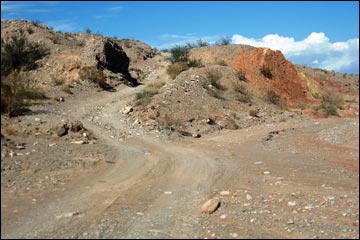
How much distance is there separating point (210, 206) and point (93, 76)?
23.2 metres

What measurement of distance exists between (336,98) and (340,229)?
33422 millimetres

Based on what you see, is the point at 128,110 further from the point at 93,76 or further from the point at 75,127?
the point at 93,76

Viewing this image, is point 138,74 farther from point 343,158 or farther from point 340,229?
point 340,229

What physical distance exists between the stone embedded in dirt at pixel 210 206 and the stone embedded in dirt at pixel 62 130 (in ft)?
25.1

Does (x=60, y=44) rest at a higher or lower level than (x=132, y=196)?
higher

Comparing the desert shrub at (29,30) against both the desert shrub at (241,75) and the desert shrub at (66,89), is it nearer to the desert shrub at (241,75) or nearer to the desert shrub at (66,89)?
the desert shrub at (66,89)

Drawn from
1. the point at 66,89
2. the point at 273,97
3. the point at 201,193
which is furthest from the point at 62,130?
the point at 273,97

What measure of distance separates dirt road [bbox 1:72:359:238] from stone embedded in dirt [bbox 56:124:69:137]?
52.9 inches

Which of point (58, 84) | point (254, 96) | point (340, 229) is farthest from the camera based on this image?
point (254, 96)

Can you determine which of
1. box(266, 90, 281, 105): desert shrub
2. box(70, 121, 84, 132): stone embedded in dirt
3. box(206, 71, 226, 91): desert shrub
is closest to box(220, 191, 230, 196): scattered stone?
box(70, 121, 84, 132): stone embedded in dirt

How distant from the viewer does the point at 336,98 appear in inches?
1586

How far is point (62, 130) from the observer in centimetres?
1645

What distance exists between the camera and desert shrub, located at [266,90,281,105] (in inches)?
1330

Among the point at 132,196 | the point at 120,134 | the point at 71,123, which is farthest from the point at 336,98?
the point at 132,196
